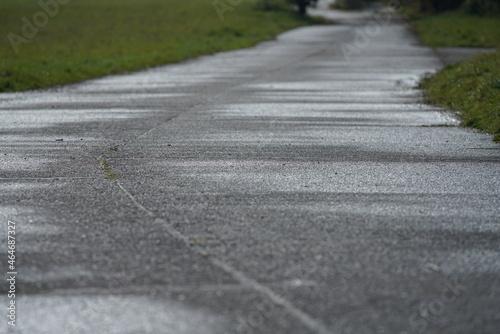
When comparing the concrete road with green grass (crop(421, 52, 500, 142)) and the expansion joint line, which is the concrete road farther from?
green grass (crop(421, 52, 500, 142))

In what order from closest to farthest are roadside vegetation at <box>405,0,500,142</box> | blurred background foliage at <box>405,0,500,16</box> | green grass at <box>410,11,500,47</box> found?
1. roadside vegetation at <box>405,0,500,142</box>
2. green grass at <box>410,11,500,47</box>
3. blurred background foliage at <box>405,0,500,16</box>

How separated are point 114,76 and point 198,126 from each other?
453 inches

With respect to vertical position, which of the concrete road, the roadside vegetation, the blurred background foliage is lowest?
the blurred background foliage

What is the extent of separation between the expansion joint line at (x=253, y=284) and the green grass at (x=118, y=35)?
47.3ft

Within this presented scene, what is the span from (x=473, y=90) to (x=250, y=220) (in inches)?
433

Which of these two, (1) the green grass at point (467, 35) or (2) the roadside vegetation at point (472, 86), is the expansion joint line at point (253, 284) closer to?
(2) the roadside vegetation at point (472, 86)

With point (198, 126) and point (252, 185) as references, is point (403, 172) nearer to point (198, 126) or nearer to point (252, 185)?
point (252, 185)

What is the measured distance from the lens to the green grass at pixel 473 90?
1432 cm

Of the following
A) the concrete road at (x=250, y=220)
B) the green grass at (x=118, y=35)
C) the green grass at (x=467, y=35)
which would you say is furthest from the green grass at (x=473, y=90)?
the green grass at (x=467, y=35)

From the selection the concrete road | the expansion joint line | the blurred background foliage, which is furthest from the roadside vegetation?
the blurred background foliage

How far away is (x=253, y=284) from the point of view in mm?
5973

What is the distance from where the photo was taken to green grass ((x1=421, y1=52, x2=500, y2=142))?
14.3 m

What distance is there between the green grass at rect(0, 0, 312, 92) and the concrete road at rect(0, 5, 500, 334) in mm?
9261

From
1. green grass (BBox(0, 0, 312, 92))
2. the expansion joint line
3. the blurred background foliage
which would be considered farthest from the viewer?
the blurred background foliage
